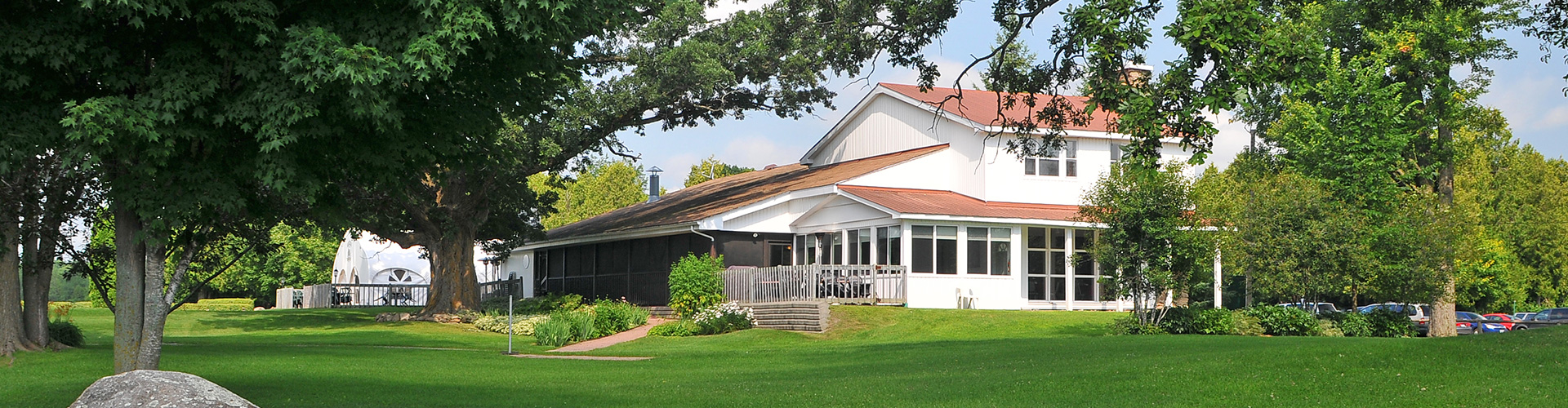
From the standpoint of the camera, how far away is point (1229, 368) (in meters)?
14.1

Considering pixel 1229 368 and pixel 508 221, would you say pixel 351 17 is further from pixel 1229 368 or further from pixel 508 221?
pixel 508 221

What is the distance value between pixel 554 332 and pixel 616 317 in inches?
97.9

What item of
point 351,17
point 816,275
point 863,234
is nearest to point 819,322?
point 816,275

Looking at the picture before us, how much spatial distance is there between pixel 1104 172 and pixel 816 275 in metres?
9.60

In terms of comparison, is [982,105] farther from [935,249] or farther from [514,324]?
[514,324]

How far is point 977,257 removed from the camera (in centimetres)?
3109

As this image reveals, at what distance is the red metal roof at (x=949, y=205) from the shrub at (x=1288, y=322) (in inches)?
200

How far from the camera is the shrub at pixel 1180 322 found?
25.4 m

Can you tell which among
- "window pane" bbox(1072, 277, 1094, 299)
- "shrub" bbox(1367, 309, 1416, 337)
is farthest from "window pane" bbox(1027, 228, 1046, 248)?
"shrub" bbox(1367, 309, 1416, 337)

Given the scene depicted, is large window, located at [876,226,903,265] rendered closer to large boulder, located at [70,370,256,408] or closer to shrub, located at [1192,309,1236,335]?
shrub, located at [1192,309,1236,335]

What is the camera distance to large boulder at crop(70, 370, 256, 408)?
8492 mm

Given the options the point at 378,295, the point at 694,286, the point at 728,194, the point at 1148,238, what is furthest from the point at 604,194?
the point at 1148,238

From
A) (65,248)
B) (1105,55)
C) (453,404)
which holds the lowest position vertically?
(453,404)

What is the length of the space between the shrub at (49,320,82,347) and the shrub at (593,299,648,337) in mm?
10797
